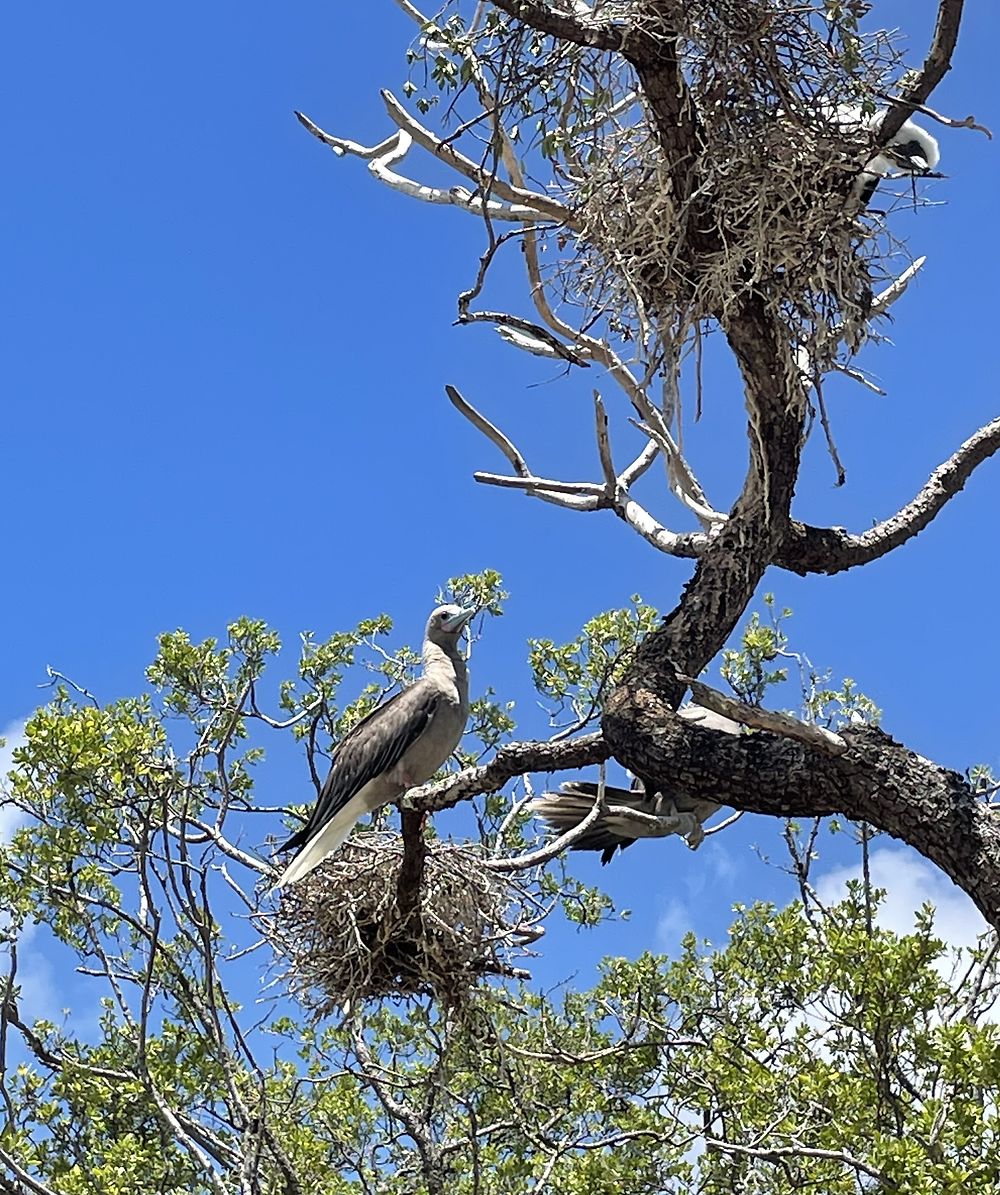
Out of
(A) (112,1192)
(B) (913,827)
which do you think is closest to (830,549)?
(B) (913,827)

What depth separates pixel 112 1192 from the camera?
20.6ft

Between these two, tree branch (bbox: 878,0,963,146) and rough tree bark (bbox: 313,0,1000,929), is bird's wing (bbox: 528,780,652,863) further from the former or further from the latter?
tree branch (bbox: 878,0,963,146)

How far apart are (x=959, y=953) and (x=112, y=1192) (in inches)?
167

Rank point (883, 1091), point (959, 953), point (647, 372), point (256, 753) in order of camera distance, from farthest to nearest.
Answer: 1. point (256, 753)
2. point (959, 953)
3. point (883, 1091)
4. point (647, 372)

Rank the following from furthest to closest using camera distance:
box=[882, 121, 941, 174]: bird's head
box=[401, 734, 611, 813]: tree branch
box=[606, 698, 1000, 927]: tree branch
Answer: box=[401, 734, 611, 813]: tree branch, box=[882, 121, 941, 174]: bird's head, box=[606, 698, 1000, 927]: tree branch

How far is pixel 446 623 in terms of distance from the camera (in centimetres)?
754

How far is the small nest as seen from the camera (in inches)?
255

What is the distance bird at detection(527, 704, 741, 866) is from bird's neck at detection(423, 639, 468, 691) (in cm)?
81

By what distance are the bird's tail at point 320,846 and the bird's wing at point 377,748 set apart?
1.8 inches

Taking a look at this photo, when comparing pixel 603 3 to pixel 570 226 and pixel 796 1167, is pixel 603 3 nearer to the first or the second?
pixel 570 226

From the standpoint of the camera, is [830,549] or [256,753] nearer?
[830,549]

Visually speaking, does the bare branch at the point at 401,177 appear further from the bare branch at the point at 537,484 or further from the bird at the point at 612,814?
→ the bird at the point at 612,814

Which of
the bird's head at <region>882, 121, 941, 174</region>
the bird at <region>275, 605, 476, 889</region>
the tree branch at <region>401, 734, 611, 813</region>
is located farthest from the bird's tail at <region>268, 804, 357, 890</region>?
the bird's head at <region>882, 121, 941, 174</region>

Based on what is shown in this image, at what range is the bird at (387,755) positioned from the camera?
7.00 m
